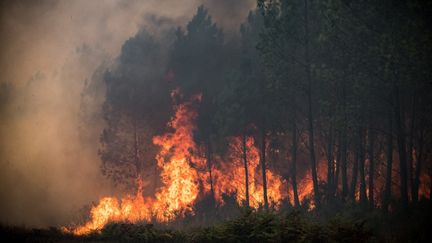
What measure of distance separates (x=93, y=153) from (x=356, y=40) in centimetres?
3634

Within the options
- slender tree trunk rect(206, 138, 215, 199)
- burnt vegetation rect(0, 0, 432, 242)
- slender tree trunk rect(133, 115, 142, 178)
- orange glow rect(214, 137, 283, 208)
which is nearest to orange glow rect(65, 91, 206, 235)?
burnt vegetation rect(0, 0, 432, 242)

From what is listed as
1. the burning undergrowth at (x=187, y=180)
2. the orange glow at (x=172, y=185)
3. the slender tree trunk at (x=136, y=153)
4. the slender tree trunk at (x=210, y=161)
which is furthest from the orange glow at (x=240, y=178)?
the slender tree trunk at (x=136, y=153)

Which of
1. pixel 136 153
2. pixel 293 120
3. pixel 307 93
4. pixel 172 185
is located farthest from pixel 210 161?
pixel 307 93

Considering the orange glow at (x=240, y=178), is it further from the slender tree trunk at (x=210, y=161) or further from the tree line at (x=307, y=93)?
the slender tree trunk at (x=210, y=161)

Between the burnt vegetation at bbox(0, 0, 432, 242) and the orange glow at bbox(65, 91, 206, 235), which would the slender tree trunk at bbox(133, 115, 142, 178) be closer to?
the burnt vegetation at bbox(0, 0, 432, 242)

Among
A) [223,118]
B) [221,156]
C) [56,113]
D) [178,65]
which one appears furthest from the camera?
[56,113]

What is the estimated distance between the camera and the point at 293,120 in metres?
32.2

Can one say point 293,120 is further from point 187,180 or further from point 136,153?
point 136,153

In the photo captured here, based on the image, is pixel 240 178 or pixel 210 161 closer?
pixel 210 161

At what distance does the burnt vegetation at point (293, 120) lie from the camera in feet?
56.2

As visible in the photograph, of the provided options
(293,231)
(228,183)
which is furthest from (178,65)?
(293,231)

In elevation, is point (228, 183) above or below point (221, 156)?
below

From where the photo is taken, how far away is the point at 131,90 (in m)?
45.4

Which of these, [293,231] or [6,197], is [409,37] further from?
[6,197]
